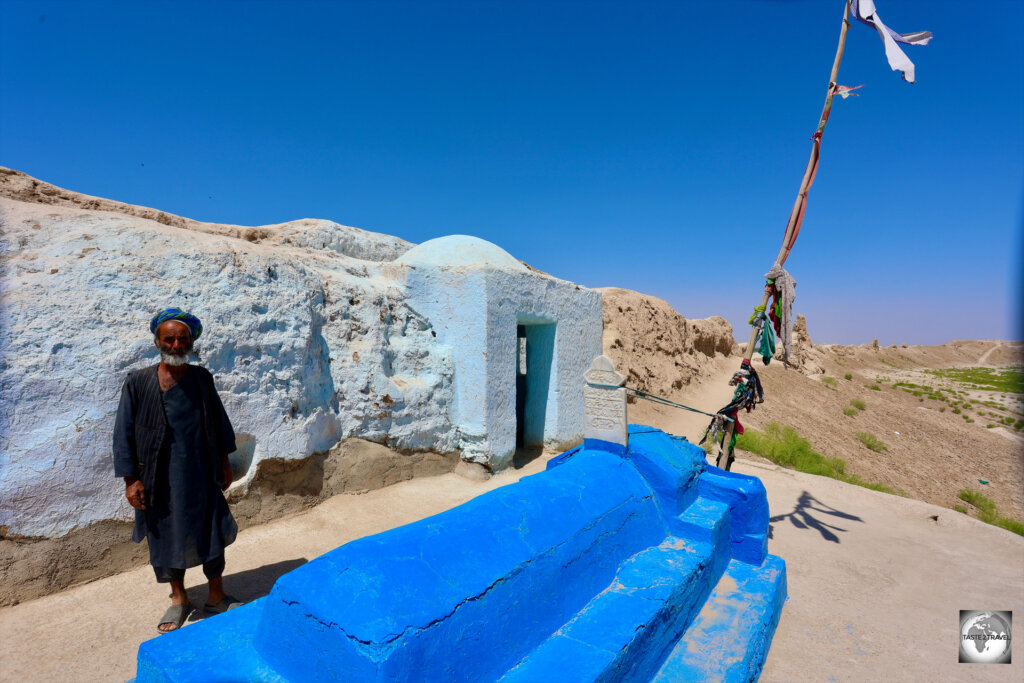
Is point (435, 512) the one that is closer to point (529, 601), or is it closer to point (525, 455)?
point (525, 455)

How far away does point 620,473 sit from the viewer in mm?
3480

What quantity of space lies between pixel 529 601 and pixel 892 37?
5630 mm

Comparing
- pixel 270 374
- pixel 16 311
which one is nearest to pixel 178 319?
pixel 16 311

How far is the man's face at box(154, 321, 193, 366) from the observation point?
2.90 meters

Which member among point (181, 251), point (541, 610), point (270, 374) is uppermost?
point (181, 251)

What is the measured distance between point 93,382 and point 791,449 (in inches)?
441

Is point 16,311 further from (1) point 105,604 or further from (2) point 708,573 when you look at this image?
(2) point 708,573

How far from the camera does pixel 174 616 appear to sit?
10.1ft

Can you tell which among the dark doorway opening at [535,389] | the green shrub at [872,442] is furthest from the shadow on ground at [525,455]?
the green shrub at [872,442]

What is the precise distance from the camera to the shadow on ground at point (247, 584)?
11.5 feet

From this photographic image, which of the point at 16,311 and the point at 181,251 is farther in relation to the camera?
the point at 181,251

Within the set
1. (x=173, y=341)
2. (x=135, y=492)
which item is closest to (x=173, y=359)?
(x=173, y=341)
